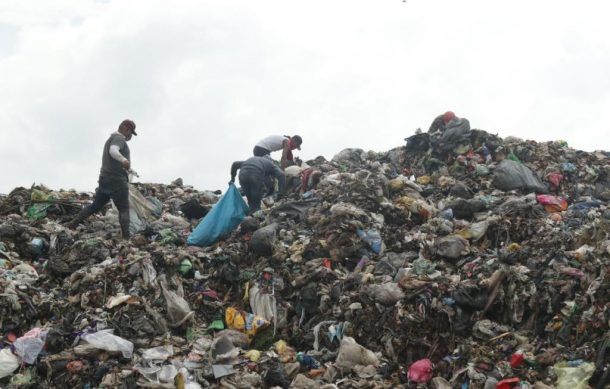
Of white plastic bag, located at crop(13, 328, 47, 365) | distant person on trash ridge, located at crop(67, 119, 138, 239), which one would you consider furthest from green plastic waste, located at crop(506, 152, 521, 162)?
white plastic bag, located at crop(13, 328, 47, 365)

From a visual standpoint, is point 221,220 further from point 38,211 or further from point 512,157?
point 512,157

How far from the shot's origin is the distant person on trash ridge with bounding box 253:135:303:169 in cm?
1050

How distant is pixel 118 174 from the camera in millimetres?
8164

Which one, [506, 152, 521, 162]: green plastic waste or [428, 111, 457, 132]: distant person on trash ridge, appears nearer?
[506, 152, 521, 162]: green plastic waste

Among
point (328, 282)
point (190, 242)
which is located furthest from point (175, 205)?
point (328, 282)

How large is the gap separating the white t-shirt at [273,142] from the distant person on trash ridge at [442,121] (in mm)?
2765

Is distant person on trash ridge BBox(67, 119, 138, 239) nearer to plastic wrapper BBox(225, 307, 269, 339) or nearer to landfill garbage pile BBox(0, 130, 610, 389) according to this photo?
landfill garbage pile BBox(0, 130, 610, 389)

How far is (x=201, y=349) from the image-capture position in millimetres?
5723

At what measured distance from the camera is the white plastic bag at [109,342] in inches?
215

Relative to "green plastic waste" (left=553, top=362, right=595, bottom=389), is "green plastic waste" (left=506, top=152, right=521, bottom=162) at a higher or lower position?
higher

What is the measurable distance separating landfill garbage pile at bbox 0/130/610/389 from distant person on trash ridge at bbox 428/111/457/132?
235cm

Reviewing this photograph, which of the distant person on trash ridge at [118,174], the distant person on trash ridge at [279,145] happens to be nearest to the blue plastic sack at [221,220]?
the distant person on trash ridge at [118,174]

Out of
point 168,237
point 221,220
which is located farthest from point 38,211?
point 221,220

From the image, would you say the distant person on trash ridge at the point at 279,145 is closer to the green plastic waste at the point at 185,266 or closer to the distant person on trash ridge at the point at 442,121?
the distant person on trash ridge at the point at 442,121
